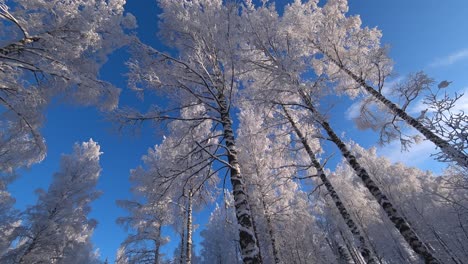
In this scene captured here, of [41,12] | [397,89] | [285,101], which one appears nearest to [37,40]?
[41,12]

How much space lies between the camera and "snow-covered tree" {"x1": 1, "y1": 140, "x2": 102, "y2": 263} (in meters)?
11.0

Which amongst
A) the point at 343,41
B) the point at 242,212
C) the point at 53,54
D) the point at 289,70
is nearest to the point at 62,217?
the point at 53,54

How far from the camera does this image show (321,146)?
9.55 m

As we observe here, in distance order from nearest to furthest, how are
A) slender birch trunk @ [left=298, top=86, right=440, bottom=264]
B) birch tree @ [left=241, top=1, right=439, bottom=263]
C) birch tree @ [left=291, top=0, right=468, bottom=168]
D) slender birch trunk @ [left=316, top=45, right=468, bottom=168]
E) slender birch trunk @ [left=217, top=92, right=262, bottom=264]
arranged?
slender birch trunk @ [left=217, top=92, right=262, bottom=264]
slender birch trunk @ [left=316, top=45, right=468, bottom=168]
slender birch trunk @ [left=298, top=86, right=440, bottom=264]
birch tree @ [left=241, top=1, right=439, bottom=263]
birch tree @ [left=291, top=0, right=468, bottom=168]

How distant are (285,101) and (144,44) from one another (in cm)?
538

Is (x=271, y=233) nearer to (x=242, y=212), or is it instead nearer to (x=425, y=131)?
(x=425, y=131)

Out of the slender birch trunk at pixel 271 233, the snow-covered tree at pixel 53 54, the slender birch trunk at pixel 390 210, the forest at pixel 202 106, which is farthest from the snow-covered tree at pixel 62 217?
the slender birch trunk at pixel 390 210

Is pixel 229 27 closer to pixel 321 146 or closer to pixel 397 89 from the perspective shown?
pixel 397 89

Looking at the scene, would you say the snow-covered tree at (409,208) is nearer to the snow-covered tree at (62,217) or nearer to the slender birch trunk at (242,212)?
the slender birch trunk at (242,212)

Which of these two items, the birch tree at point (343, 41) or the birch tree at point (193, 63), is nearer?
the birch tree at point (193, 63)

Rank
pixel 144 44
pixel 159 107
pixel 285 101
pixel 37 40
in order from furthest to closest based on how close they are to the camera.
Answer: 1. pixel 285 101
2. pixel 37 40
3. pixel 144 44
4. pixel 159 107

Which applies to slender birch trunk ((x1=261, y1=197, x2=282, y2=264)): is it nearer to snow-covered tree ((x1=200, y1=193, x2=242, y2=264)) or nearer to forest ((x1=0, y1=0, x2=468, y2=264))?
forest ((x1=0, y1=0, x2=468, y2=264))

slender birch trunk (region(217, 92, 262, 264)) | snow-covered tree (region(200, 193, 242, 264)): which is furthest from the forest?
snow-covered tree (region(200, 193, 242, 264))

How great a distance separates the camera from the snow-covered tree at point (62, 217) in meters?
11.0
